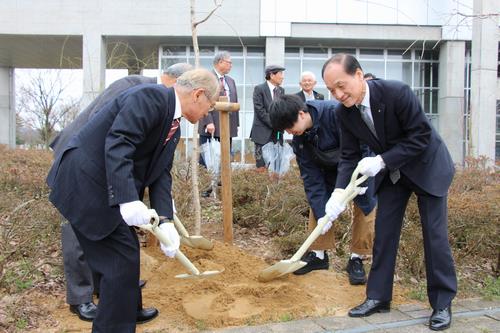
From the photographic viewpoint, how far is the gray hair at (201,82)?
2631 millimetres

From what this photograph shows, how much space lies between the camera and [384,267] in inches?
133

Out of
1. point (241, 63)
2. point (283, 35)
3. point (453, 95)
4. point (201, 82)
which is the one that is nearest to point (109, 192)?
point (201, 82)

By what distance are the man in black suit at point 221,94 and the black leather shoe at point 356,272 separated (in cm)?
237

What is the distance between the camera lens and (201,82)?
103 inches

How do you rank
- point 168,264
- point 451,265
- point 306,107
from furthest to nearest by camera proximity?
point 168,264 < point 306,107 < point 451,265

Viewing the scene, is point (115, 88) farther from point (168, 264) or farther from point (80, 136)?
point (168, 264)

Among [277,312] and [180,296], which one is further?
[180,296]

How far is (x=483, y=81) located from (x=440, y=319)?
14.1 m

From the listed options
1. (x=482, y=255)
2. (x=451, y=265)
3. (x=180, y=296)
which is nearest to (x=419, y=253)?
(x=482, y=255)

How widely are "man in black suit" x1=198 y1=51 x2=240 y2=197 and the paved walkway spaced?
9.76 ft

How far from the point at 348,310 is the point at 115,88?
88.9 inches

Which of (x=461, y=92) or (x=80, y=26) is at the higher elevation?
(x=80, y=26)

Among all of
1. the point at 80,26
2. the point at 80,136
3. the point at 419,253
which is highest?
the point at 80,26

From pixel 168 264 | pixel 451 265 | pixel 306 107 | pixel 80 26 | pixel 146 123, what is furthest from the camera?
pixel 80 26
